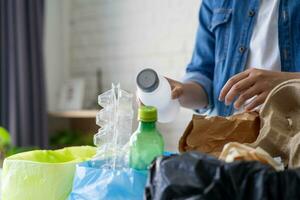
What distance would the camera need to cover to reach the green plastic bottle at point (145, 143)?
641 millimetres

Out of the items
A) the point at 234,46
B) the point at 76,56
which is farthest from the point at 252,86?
the point at 76,56

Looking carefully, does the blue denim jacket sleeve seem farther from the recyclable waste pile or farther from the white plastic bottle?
the recyclable waste pile

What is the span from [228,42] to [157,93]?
372 millimetres

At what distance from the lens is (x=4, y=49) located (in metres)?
2.62

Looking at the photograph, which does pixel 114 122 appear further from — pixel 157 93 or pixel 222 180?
pixel 222 180

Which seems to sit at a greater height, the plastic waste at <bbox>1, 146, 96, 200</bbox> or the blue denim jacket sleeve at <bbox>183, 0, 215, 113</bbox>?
the blue denim jacket sleeve at <bbox>183, 0, 215, 113</bbox>

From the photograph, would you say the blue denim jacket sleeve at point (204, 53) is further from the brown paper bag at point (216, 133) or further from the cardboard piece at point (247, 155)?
the cardboard piece at point (247, 155)

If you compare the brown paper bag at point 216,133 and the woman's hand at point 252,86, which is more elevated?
the woman's hand at point 252,86

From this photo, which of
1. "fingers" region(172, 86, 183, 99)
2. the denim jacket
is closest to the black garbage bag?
"fingers" region(172, 86, 183, 99)

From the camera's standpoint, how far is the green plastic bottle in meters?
0.64

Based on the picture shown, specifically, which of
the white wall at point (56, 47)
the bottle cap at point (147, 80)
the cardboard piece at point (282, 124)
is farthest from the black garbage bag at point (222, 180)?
the white wall at point (56, 47)

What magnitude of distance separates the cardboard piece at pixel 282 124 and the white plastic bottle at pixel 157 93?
0.19 m

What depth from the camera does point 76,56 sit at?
3008 mm

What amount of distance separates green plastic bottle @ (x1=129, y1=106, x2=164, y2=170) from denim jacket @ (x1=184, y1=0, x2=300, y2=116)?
43 centimetres
